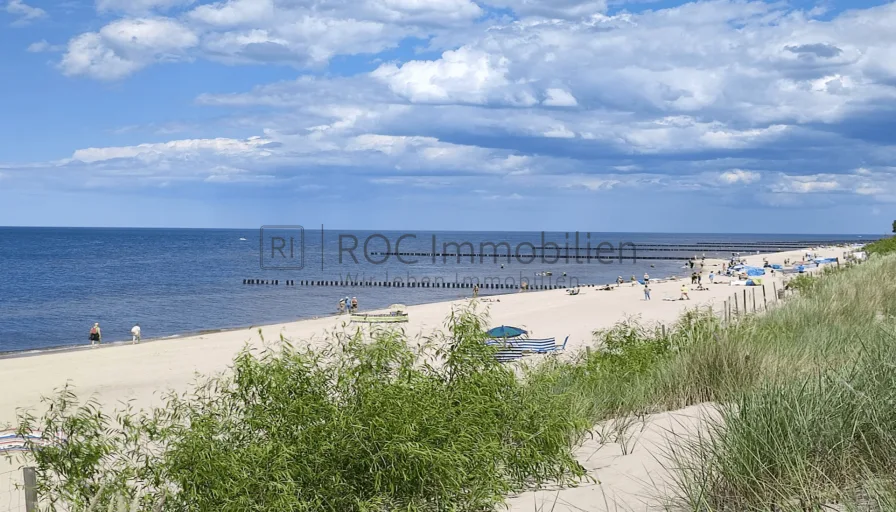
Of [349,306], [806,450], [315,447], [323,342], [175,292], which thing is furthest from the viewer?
[175,292]

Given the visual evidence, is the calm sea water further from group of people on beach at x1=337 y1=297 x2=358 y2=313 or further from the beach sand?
the beach sand

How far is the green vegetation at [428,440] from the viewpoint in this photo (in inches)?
184

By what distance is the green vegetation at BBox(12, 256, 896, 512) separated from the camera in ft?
15.3

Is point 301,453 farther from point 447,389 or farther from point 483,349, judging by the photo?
point 483,349

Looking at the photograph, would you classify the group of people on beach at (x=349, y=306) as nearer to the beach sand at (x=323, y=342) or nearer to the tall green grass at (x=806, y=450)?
the beach sand at (x=323, y=342)

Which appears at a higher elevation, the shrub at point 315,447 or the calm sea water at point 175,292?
the shrub at point 315,447

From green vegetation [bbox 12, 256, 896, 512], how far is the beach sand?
0.43 meters

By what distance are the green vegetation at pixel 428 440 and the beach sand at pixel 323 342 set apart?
43 cm

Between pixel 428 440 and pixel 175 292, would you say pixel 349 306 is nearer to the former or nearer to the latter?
pixel 175 292

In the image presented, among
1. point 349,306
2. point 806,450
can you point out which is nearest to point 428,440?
point 806,450

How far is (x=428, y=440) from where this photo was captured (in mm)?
5754

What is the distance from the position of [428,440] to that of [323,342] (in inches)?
723

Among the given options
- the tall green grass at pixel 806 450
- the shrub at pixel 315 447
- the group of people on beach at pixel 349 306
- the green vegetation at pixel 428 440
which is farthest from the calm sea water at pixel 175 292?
the tall green grass at pixel 806 450

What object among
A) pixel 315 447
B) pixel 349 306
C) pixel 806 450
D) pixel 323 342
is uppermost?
pixel 806 450
